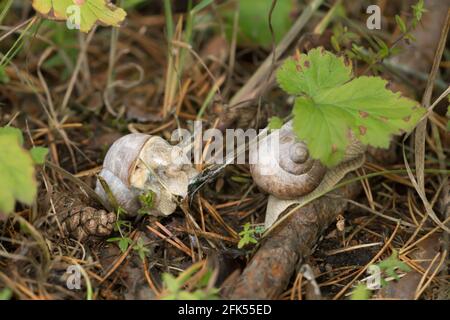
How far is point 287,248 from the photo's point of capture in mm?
1924

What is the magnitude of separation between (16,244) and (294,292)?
3.37ft

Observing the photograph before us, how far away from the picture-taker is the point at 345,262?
2.06 metres

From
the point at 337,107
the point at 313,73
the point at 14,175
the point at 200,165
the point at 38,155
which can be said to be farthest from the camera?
the point at 200,165

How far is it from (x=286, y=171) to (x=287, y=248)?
32 centimetres

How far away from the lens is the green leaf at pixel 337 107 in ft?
6.16

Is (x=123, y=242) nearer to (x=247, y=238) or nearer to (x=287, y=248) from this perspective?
(x=247, y=238)

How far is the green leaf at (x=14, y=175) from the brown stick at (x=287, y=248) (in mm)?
730

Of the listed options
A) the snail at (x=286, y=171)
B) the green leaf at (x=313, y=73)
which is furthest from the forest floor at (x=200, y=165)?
the green leaf at (x=313, y=73)

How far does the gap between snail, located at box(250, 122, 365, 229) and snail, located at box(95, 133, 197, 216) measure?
0.32 metres

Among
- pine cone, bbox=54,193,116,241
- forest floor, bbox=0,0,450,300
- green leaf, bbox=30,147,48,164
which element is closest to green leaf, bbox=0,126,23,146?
green leaf, bbox=30,147,48,164

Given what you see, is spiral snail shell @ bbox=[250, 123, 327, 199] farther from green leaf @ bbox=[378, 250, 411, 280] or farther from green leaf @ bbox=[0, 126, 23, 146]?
green leaf @ bbox=[0, 126, 23, 146]

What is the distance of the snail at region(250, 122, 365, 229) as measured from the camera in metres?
2.07

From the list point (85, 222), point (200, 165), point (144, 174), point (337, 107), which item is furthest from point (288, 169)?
point (85, 222)
